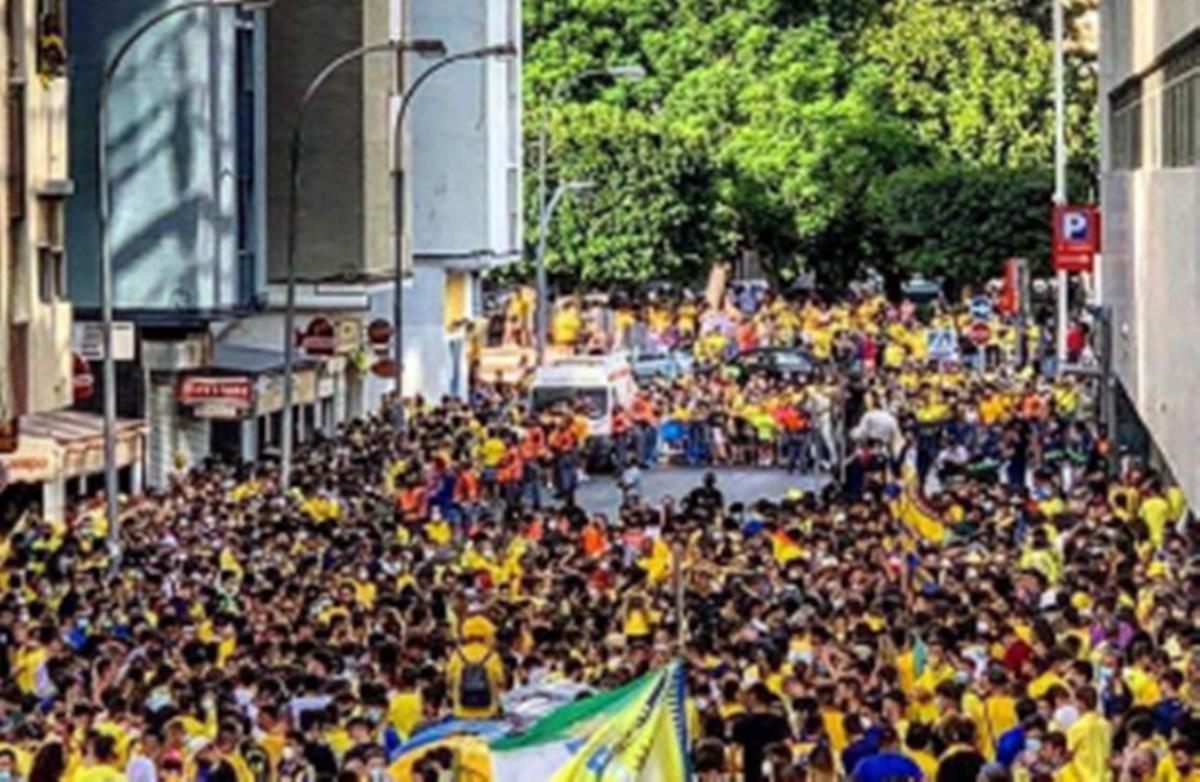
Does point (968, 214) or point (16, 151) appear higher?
point (968, 214)

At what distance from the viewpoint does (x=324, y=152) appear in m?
64.2

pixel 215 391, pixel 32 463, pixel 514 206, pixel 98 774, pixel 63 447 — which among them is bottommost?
pixel 98 774

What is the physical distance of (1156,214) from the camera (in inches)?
1588

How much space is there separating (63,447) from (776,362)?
95.5 ft

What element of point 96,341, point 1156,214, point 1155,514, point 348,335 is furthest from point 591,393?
point 1155,514

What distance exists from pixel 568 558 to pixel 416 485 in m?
11.8

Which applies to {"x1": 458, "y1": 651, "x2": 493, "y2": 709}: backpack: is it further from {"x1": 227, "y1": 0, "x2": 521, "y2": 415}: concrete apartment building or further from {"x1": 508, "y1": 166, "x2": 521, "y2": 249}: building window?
{"x1": 508, "y1": 166, "x2": 521, "y2": 249}: building window

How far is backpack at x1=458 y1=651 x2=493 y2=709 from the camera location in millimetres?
24906

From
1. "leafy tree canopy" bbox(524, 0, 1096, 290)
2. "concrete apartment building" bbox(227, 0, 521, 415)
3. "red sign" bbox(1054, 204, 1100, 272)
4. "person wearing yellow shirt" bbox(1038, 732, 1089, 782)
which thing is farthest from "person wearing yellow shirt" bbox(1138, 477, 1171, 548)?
"leafy tree canopy" bbox(524, 0, 1096, 290)

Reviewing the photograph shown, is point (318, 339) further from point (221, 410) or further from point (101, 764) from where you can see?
point (101, 764)

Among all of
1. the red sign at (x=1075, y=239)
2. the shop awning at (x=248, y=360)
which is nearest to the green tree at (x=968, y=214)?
the red sign at (x=1075, y=239)

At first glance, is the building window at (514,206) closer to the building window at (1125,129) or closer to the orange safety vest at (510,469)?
the building window at (1125,129)

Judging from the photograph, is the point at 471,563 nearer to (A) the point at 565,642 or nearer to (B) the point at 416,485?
(A) the point at 565,642

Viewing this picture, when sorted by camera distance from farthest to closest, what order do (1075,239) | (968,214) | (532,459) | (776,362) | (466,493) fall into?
(968,214), (776,362), (1075,239), (532,459), (466,493)
